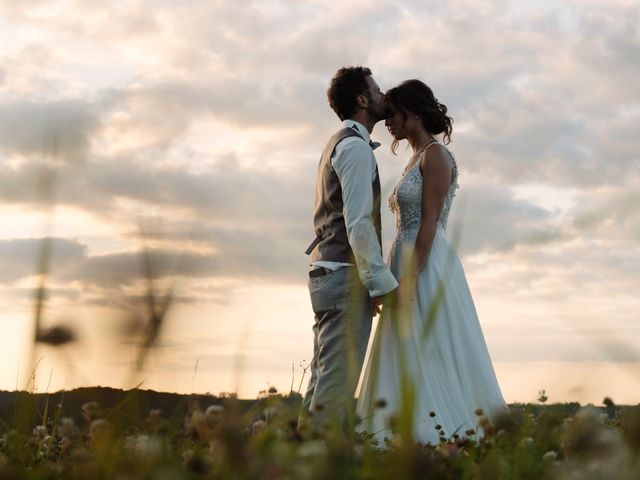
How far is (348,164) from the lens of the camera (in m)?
6.09

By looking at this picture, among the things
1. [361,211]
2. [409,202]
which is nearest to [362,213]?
[361,211]

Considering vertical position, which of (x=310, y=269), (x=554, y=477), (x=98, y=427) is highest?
(x=310, y=269)

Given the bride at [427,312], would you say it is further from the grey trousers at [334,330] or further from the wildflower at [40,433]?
the wildflower at [40,433]

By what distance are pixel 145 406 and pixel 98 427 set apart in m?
0.19

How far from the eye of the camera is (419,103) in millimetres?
7129

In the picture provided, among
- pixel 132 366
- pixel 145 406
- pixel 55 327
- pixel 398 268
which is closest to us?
pixel 55 327

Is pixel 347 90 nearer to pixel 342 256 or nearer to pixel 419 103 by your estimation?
pixel 419 103

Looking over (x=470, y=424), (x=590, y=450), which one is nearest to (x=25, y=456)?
(x=590, y=450)

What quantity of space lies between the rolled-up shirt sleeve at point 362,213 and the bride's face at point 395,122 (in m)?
1.08

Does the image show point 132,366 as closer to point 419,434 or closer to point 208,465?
point 208,465

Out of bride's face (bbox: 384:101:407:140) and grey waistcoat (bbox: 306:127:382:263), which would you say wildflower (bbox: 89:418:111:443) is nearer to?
grey waistcoat (bbox: 306:127:382:263)

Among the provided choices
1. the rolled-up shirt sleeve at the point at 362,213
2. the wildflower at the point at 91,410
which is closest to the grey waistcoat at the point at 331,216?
the rolled-up shirt sleeve at the point at 362,213

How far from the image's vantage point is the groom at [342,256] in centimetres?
587

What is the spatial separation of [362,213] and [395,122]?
160 cm
